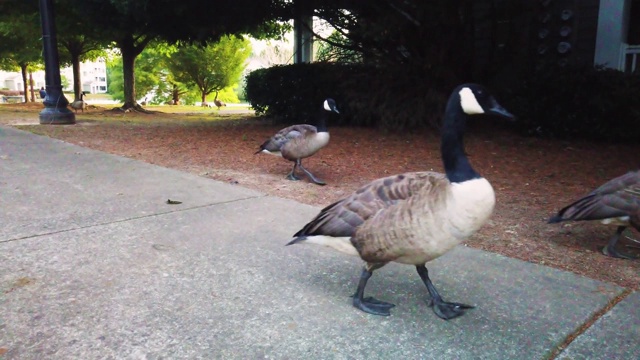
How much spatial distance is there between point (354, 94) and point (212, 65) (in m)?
29.0

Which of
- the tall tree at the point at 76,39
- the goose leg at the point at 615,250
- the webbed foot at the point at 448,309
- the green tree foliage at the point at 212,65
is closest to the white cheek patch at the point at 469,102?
the webbed foot at the point at 448,309

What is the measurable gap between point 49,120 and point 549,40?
1344 cm

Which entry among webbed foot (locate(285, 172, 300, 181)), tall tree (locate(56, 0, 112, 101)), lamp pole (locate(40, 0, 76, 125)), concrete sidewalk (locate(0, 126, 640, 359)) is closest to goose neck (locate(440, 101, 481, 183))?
concrete sidewalk (locate(0, 126, 640, 359))

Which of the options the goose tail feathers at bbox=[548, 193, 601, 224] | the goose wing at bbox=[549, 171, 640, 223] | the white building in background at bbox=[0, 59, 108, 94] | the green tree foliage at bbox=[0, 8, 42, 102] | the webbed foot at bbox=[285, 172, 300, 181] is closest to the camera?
the goose wing at bbox=[549, 171, 640, 223]

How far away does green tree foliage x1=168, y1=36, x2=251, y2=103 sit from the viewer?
3628cm

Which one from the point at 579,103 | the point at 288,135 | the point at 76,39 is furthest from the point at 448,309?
the point at 76,39

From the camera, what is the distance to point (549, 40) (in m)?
11.8

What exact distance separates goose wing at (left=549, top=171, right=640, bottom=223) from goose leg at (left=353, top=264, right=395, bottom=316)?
185 cm

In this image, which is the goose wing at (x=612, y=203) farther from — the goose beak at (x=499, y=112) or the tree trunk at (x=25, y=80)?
the tree trunk at (x=25, y=80)

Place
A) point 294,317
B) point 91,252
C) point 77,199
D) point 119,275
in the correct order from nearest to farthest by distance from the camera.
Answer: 1. point 294,317
2. point 119,275
3. point 91,252
4. point 77,199

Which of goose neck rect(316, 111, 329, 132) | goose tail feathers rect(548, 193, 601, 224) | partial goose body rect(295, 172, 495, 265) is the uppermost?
goose neck rect(316, 111, 329, 132)

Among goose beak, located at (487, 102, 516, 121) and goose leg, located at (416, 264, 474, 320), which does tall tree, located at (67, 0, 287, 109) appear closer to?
goose beak, located at (487, 102, 516, 121)

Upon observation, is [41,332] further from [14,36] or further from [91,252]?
[14,36]

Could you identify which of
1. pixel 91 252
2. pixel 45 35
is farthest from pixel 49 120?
pixel 91 252
